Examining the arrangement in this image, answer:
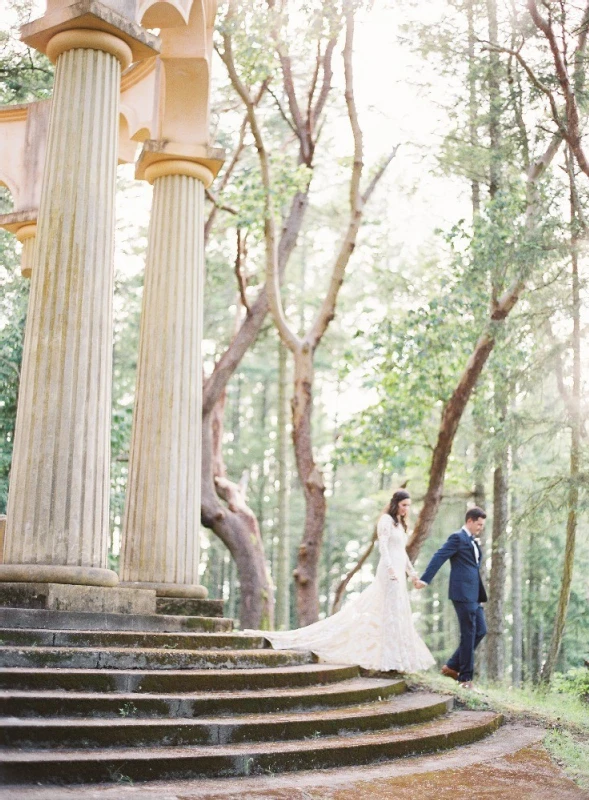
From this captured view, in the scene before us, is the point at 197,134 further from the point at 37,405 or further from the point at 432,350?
the point at 432,350

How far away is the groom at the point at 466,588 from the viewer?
10.4 metres

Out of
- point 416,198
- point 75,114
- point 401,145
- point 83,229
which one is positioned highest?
point 416,198

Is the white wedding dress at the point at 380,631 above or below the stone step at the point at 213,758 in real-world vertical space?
above

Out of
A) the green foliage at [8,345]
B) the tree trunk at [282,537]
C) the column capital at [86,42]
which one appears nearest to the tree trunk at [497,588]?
the tree trunk at [282,537]

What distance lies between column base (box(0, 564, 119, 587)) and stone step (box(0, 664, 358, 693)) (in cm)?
109

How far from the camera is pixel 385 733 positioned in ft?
24.6

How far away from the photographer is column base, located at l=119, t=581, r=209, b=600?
967 cm

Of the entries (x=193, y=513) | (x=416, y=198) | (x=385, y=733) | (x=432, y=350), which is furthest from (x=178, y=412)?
(x=416, y=198)

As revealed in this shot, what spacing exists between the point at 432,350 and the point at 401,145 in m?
4.00

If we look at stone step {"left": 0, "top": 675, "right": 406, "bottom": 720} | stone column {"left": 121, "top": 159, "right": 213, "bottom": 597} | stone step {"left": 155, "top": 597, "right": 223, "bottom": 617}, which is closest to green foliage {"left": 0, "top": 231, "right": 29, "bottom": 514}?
stone column {"left": 121, "top": 159, "right": 213, "bottom": 597}

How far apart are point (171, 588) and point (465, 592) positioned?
3.22 metres

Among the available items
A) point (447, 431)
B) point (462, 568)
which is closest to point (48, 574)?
point (462, 568)

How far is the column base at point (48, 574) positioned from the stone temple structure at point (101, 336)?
1 cm

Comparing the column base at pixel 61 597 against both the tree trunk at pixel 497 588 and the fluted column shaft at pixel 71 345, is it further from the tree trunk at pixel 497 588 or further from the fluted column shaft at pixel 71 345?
the tree trunk at pixel 497 588
